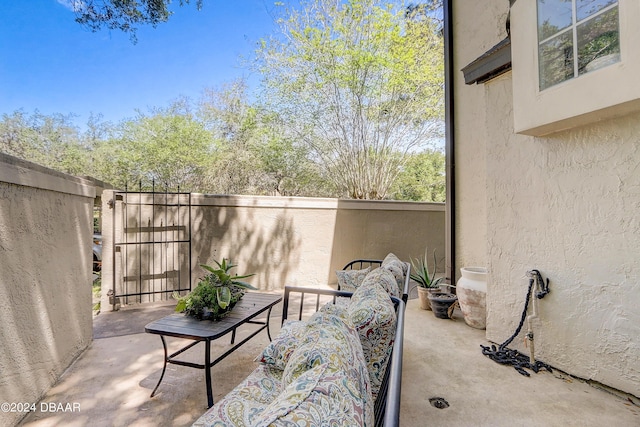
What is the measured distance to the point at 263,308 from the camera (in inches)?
104

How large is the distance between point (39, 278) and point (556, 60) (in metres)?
4.08

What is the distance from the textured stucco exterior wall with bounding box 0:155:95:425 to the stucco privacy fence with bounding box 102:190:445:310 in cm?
163

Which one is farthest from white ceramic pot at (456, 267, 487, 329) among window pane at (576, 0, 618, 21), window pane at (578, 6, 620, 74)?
window pane at (576, 0, 618, 21)

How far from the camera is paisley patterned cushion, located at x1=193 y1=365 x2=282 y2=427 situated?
1213 millimetres

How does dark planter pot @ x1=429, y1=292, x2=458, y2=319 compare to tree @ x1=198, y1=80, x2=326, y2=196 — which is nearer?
dark planter pot @ x1=429, y1=292, x2=458, y2=319

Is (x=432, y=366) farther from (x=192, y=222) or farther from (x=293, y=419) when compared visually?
(x=192, y=222)

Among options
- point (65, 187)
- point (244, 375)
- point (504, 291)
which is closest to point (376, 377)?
point (244, 375)

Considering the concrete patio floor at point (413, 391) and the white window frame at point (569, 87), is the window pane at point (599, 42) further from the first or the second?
the concrete patio floor at point (413, 391)

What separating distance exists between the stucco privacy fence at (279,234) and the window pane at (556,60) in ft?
12.4

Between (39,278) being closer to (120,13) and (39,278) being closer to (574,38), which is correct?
(120,13)

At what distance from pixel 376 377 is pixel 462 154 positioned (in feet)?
12.2

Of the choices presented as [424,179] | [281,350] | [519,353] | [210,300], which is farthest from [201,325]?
[424,179]

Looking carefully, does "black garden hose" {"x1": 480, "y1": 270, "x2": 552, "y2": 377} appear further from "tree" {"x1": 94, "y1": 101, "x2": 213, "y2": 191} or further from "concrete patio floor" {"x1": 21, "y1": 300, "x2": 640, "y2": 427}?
"tree" {"x1": 94, "y1": 101, "x2": 213, "y2": 191}

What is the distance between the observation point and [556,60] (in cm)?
229
